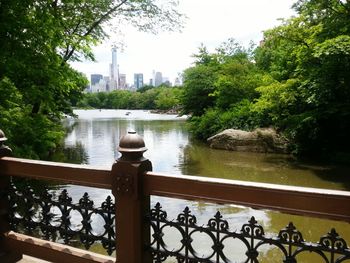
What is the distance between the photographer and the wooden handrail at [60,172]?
248cm

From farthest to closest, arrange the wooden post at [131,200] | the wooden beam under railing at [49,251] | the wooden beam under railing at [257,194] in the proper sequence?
the wooden beam under railing at [49,251] → the wooden post at [131,200] → the wooden beam under railing at [257,194]

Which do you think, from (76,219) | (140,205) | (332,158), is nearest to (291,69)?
(332,158)

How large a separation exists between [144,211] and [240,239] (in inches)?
25.6

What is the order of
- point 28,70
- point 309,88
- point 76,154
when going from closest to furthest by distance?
point 28,70 < point 309,88 < point 76,154

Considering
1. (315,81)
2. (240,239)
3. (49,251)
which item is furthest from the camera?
(315,81)

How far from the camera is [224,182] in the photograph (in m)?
2.03

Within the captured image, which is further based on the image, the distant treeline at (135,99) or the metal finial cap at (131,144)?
the distant treeline at (135,99)

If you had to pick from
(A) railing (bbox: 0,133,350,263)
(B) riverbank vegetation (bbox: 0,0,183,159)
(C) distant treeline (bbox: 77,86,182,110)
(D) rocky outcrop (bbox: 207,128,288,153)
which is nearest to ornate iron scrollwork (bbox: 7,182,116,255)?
Answer: (A) railing (bbox: 0,133,350,263)

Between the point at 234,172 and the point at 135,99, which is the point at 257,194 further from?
the point at 135,99

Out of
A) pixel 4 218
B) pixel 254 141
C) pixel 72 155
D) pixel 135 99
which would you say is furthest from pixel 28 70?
pixel 135 99

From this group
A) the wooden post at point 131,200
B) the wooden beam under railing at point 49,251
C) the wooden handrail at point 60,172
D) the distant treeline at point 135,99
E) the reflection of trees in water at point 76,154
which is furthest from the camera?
the distant treeline at point 135,99

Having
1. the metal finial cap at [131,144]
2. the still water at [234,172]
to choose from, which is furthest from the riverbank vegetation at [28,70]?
the metal finial cap at [131,144]

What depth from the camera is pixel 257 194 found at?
1926 mm

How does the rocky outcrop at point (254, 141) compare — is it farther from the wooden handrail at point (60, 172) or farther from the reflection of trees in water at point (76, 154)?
the wooden handrail at point (60, 172)
